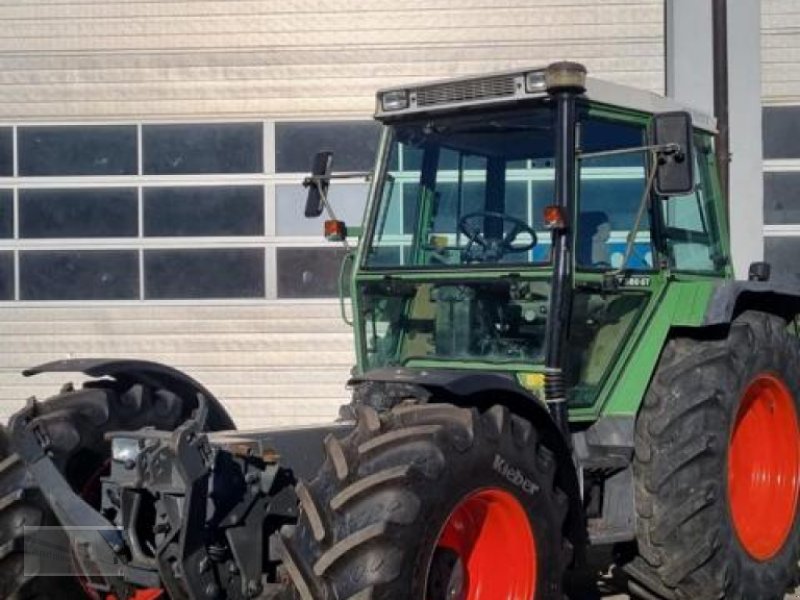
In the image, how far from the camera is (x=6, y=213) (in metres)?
11.7

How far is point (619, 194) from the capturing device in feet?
19.1

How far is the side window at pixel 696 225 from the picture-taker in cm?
617

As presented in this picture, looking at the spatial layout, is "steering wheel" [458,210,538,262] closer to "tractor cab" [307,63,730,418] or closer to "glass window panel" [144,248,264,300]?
"tractor cab" [307,63,730,418]

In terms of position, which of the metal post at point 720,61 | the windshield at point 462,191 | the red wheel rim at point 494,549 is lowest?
the red wheel rim at point 494,549

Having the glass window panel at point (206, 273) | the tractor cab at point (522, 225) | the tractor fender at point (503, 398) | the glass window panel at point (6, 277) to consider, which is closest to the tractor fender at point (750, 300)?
the tractor cab at point (522, 225)

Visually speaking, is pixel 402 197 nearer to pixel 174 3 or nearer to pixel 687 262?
pixel 687 262

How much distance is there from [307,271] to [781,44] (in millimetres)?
4725

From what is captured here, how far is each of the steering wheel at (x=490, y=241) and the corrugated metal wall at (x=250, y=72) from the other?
5.71m

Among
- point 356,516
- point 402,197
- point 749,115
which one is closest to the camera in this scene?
point 356,516

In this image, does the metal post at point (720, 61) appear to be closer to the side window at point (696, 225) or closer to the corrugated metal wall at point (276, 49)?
the corrugated metal wall at point (276, 49)

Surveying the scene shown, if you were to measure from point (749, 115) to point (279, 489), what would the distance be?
299 inches

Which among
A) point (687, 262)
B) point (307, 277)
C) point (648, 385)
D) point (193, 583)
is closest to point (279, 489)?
point (193, 583)

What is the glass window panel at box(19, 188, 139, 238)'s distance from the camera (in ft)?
38.1

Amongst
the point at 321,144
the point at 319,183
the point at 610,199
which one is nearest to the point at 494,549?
the point at 610,199
